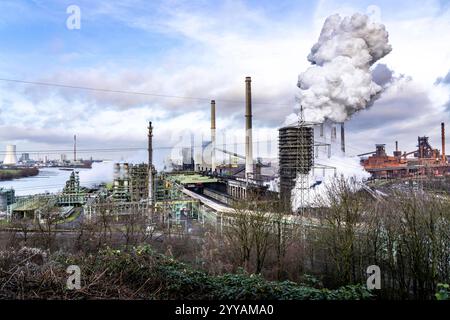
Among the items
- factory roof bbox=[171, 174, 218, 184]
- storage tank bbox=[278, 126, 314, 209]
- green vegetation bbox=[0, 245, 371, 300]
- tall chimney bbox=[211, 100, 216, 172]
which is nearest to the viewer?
green vegetation bbox=[0, 245, 371, 300]

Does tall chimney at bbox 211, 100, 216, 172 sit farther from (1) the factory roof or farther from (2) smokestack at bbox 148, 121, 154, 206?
(2) smokestack at bbox 148, 121, 154, 206

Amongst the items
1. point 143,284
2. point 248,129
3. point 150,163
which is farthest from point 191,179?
point 143,284

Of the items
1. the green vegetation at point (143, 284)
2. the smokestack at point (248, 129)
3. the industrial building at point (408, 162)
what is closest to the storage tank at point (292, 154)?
the industrial building at point (408, 162)

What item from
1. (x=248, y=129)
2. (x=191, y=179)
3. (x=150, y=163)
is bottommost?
(x=191, y=179)

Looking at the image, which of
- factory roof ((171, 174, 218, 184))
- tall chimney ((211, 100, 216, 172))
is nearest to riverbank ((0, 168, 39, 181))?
factory roof ((171, 174, 218, 184))

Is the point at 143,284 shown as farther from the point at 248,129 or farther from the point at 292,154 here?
the point at 248,129

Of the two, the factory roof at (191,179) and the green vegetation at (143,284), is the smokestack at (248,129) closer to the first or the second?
the factory roof at (191,179)
